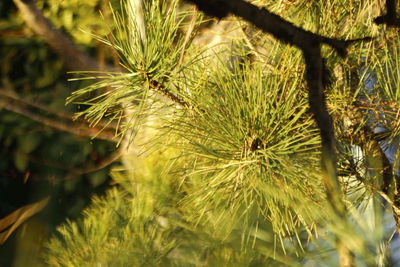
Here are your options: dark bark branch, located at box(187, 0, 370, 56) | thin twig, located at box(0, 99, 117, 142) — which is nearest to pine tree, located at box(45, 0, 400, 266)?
dark bark branch, located at box(187, 0, 370, 56)

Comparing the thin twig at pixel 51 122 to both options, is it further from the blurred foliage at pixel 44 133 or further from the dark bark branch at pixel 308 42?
the dark bark branch at pixel 308 42

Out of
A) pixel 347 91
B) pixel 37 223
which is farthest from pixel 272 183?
pixel 37 223

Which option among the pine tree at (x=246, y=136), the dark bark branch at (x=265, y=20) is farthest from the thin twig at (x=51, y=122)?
the dark bark branch at (x=265, y=20)

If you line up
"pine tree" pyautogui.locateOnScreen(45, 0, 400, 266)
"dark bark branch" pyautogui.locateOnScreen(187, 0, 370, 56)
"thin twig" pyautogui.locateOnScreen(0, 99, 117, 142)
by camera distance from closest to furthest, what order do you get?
"dark bark branch" pyautogui.locateOnScreen(187, 0, 370, 56), "pine tree" pyautogui.locateOnScreen(45, 0, 400, 266), "thin twig" pyautogui.locateOnScreen(0, 99, 117, 142)

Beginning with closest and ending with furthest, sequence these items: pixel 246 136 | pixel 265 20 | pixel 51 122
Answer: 1. pixel 265 20
2. pixel 246 136
3. pixel 51 122

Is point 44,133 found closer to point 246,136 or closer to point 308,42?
point 246,136

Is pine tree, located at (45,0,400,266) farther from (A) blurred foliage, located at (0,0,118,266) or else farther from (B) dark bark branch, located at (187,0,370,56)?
(A) blurred foliage, located at (0,0,118,266)

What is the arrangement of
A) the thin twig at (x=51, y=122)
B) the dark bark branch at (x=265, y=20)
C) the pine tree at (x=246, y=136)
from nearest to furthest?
the dark bark branch at (x=265, y=20)
the pine tree at (x=246, y=136)
the thin twig at (x=51, y=122)

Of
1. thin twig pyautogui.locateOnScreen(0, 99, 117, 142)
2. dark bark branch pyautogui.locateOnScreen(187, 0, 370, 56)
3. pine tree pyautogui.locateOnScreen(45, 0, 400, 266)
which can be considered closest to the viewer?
dark bark branch pyautogui.locateOnScreen(187, 0, 370, 56)

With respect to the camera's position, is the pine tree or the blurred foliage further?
the blurred foliage

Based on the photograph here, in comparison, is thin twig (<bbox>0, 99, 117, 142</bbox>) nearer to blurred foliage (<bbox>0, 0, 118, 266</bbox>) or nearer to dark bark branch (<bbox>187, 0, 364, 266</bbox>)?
blurred foliage (<bbox>0, 0, 118, 266</bbox>)

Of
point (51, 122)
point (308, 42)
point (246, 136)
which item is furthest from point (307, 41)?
point (51, 122)
